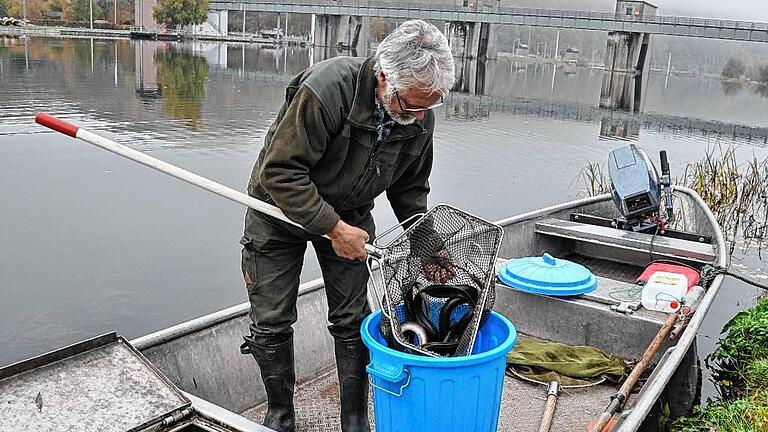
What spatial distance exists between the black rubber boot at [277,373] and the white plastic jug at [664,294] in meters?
2.60

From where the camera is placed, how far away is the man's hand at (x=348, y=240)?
2.79 m

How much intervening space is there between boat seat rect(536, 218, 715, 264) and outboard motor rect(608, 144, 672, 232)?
0.15 meters

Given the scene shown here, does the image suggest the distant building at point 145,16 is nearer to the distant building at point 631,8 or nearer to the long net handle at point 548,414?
the distant building at point 631,8

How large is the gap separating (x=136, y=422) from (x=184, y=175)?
3.36 ft

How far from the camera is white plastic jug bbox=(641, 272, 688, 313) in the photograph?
468 centimetres

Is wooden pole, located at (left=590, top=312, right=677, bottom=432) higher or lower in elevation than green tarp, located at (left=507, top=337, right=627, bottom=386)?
higher

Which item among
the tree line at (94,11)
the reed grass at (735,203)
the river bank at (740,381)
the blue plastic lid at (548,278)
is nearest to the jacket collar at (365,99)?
the blue plastic lid at (548,278)

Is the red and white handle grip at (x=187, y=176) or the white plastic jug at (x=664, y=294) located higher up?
the red and white handle grip at (x=187, y=176)

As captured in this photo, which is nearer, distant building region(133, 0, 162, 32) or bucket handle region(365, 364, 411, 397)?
bucket handle region(365, 364, 411, 397)

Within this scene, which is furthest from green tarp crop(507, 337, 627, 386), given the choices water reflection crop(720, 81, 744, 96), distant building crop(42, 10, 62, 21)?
distant building crop(42, 10, 62, 21)

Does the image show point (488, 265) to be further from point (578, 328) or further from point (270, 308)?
point (578, 328)

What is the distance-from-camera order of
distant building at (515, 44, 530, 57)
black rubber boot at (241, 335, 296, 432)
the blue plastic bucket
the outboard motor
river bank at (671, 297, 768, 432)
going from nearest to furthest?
the blue plastic bucket, black rubber boot at (241, 335, 296, 432), river bank at (671, 297, 768, 432), the outboard motor, distant building at (515, 44, 530, 57)

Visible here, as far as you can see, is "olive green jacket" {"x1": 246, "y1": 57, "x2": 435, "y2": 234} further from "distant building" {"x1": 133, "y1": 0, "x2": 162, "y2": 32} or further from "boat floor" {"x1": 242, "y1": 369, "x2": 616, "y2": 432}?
"distant building" {"x1": 133, "y1": 0, "x2": 162, "y2": 32}

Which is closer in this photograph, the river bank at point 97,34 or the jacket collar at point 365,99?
the jacket collar at point 365,99
